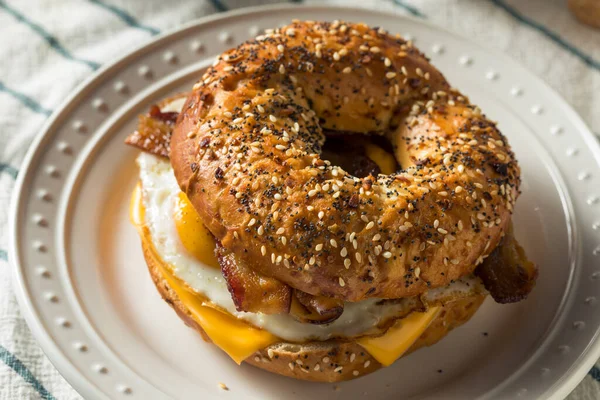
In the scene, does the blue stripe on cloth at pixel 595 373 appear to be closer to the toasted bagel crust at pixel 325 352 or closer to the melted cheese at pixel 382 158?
the toasted bagel crust at pixel 325 352

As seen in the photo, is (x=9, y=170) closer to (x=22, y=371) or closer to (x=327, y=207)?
(x=22, y=371)

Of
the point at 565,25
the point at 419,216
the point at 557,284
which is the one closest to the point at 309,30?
the point at 419,216

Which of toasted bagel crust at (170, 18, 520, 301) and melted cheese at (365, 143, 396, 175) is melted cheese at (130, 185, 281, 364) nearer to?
toasted bagel crust at (170, 18, 520, 301)

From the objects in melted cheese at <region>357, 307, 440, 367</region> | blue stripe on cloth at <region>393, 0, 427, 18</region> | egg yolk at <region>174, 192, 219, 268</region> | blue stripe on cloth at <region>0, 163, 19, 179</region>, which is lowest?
melted cheese at <region>357, 307, 440, 367</region>

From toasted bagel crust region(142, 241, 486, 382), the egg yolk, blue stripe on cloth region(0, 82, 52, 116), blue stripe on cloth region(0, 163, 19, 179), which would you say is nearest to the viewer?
toasted bagel crust region(142, 241, 486, 382)

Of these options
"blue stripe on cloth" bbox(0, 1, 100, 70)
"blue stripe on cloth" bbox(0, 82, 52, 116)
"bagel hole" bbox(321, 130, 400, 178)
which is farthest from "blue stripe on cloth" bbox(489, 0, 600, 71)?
"blue stripe on cloth" bbox(0, 82, 52, 116)

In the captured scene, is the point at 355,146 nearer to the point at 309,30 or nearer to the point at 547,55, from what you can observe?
the point at 309,30

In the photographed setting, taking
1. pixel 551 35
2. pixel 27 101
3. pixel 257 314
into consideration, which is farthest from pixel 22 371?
pixel 551 35
